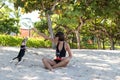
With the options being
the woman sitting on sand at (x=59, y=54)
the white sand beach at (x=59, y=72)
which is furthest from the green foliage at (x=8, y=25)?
the woman sitting on sand at (x=59, y=54)

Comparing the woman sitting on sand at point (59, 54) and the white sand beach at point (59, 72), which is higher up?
the woman sitting on sand at point (59, 54)

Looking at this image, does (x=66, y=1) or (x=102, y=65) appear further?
(x=66, y=1)

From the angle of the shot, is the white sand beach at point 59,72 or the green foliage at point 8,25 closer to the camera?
the white sand beach at point 59,72

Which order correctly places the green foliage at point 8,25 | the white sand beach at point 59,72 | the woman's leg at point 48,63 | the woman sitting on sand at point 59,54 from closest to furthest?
1. the white sand beach at point 59,72
2. the woman's leg at point 48,63
3. the woman sitting on sand at point 59,54
4. the green foliage at point 8,25

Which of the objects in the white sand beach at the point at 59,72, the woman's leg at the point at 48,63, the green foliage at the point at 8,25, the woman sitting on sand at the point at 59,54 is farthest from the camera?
the green foliage at the point at 8,25

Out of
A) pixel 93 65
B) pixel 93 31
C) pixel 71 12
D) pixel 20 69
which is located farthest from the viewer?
pixel 93 31

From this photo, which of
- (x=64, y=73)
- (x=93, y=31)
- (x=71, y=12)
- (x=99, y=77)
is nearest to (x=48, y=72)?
(x=64, y=73)

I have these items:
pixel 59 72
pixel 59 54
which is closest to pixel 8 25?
pixel 59 54

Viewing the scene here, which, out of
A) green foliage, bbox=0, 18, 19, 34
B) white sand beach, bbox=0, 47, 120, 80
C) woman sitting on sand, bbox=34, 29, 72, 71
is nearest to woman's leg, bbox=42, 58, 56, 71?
woman sitting on sand, bbox=34, 29, 72, 71

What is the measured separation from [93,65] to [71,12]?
12648 millimetres

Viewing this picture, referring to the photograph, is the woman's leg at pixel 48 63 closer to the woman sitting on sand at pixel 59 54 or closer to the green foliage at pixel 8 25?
the woman sitting on sand at pixel 59 54

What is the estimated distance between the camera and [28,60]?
469 inches

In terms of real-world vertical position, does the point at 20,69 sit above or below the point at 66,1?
below

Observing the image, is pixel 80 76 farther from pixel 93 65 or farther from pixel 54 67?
pixel 93 65
